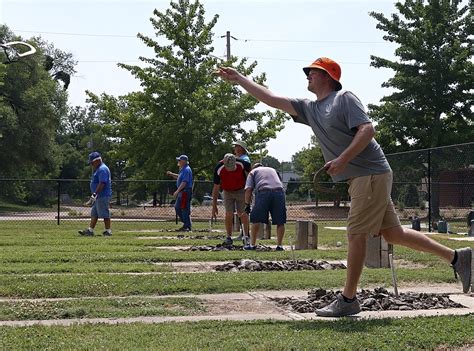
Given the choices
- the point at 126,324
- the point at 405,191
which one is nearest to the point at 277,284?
the point at 126,324

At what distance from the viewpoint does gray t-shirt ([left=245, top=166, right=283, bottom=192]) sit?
40.0 ft

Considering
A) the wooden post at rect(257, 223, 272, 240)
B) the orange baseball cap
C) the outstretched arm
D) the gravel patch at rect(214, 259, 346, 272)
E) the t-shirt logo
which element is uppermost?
the orange baseball cap

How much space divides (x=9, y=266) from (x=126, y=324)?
4.50 m

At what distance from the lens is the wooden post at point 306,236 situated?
12875 millimetres

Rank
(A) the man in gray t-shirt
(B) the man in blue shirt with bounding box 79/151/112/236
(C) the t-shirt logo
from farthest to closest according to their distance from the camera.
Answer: (B) the man in blue shirt with bounding box 79/151/112/236 → (C) the t-shirt logo → (A) the man in gray t-shirt

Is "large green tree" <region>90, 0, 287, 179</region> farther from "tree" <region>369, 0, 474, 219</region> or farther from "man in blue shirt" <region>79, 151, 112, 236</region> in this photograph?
"man in blue shirt" <region>79, 151, 112, 236</region>

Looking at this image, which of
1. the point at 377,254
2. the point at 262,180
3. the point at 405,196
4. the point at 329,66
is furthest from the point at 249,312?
the point at 405,196

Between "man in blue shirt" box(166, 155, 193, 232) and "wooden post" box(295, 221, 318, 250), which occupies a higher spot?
"man in blue shirt" box(166, 155, 193, 232)

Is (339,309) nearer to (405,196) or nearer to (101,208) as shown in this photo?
(101,208)

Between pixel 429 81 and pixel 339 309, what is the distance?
2943cm

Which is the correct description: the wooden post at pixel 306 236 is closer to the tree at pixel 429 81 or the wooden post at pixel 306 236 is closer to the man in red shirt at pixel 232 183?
the man in red shirt at pixel 232 183

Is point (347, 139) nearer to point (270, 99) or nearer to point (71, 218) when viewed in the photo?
point (270, 99)

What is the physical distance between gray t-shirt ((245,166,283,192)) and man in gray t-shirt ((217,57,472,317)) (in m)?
6.05

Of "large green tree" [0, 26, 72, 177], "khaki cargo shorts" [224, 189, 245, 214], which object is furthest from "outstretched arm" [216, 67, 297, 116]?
"large green tree" [0, 26, 72, 177]
